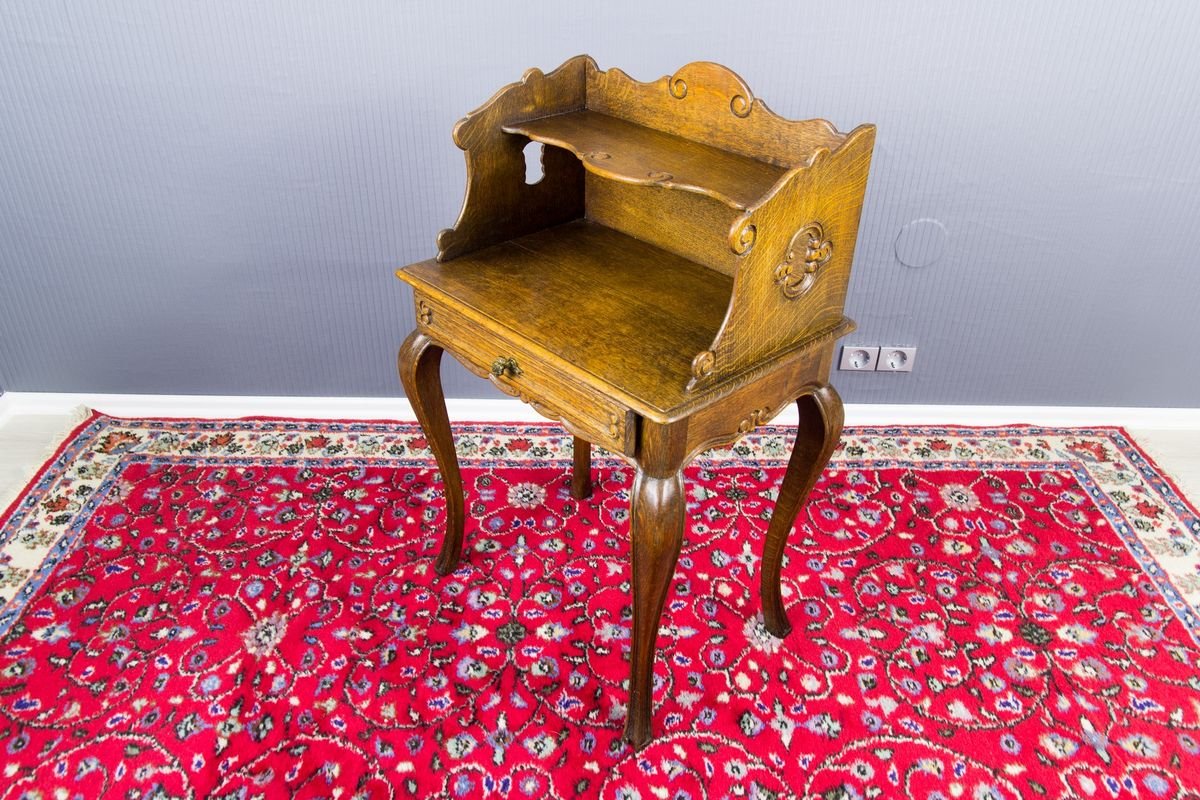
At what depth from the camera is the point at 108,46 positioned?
86.4 inches

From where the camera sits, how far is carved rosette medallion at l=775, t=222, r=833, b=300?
140 cm

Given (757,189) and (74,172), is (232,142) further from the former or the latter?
(757,189)

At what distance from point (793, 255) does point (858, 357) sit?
1273 millimetres

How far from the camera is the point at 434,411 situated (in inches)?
74.4

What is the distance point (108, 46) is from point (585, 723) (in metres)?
2.03

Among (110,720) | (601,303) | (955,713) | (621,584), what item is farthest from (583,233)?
(110,720)

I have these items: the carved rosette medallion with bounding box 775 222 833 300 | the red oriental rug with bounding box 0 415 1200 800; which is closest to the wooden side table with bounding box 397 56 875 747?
the carved rosette medallion with bounding box 775 222 833 300

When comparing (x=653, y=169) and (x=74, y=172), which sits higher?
(x=653, y=169)

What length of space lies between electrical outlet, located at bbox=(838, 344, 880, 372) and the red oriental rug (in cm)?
23

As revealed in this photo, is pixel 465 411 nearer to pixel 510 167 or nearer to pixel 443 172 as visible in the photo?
pixel 443 172

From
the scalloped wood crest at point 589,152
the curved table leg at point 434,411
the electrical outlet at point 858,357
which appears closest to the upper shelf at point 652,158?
the scalloped wood crest at point 589,152

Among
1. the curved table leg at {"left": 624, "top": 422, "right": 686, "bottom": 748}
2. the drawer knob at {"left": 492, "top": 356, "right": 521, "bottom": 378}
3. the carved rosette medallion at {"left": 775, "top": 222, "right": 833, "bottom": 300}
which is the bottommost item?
the curved table leg at {"left": 624, "top": 422, "right": 686, "bottom": 748}

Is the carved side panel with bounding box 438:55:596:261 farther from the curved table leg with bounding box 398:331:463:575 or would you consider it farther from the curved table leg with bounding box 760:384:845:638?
the curved table leg with bounding box 760:384:845:638

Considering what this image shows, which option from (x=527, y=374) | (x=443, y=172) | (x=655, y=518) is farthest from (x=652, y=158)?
(x=443, y=172)
